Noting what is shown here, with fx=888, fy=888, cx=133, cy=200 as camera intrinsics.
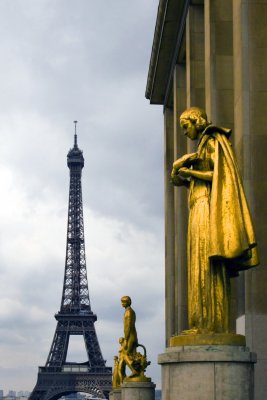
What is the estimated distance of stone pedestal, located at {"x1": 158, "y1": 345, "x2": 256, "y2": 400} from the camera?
37.8 ft

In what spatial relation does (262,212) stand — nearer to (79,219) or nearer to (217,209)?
(217,209)

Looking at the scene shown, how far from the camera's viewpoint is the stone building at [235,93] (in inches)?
741

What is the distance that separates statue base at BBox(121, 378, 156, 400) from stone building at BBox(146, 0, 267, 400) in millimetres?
3929

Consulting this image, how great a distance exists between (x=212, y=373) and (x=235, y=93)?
1068 centimetres

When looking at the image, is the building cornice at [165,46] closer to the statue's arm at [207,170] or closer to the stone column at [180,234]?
the stone column at [180,234]

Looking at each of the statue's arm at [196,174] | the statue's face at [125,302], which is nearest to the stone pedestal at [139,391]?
the statue's face at [125,302]

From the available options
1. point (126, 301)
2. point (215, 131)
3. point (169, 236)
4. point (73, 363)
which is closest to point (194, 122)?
point (215, 131)

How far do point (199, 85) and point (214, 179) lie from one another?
16808 mm

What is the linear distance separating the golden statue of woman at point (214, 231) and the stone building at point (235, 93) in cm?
628

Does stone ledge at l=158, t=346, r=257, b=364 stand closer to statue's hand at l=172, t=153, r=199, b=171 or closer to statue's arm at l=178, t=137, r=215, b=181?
statue's arm at l=178, t=137, r=215, b=181

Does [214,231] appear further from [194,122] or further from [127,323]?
[127,323]

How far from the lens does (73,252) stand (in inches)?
5295

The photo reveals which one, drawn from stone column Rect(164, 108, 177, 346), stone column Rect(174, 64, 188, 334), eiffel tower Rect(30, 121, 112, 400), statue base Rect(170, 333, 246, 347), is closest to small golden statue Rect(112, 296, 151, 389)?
stone column Rect(174, 64, 188, 334)

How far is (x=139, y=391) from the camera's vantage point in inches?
1104
